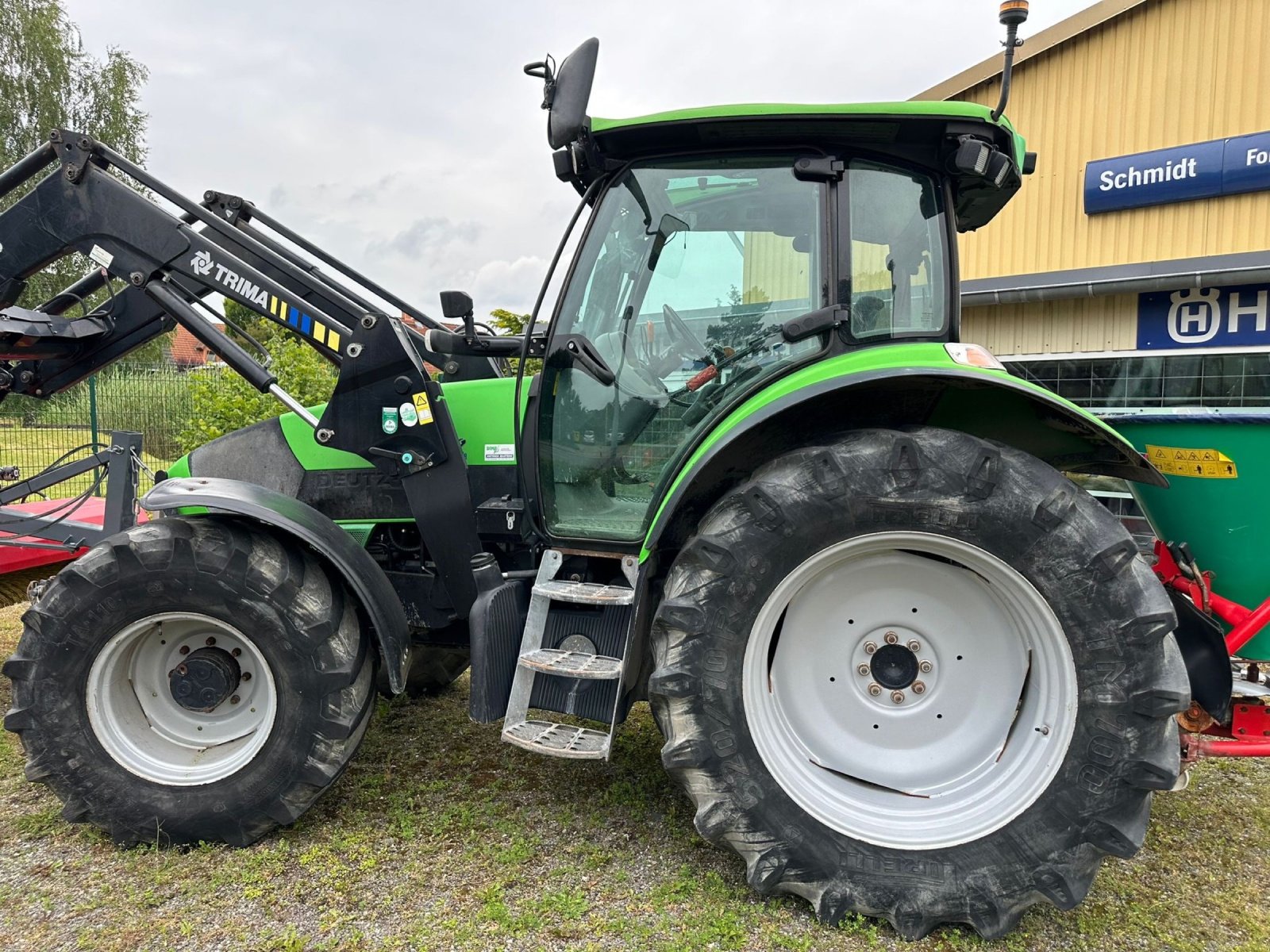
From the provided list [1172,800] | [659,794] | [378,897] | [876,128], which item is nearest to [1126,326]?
[1172,800]

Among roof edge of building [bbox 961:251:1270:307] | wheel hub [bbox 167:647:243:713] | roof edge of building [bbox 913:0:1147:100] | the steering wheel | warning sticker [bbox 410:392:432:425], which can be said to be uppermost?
roof edge of building [bbox 913:0:1147:100]

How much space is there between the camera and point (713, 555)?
8.14 ft

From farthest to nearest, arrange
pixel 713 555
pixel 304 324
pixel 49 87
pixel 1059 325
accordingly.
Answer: pixel 49 87 → pixel 1059 325 → pixel 304 324 → pixel 713 555

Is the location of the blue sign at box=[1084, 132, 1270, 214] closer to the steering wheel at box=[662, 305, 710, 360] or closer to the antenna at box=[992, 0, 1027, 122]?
the antenna at box=[992, 0, 1027, 122]

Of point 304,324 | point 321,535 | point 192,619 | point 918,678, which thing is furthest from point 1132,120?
point 192,619

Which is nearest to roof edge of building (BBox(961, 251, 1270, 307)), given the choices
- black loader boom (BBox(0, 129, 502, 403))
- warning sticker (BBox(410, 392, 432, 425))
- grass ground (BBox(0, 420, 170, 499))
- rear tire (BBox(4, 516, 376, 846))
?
black loader boom (BBox(0, 129, 502, 403))

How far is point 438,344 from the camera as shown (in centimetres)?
297

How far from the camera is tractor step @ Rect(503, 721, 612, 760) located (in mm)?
2684

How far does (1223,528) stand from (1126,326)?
6044mm

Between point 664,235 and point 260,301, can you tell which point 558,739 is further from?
point 260,301

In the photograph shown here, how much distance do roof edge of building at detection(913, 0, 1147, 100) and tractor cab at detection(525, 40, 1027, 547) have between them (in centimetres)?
638

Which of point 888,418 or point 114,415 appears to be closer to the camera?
point 888,418

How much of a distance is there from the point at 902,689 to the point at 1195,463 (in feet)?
4.09

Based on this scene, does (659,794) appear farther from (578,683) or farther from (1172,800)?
(1172,800)
